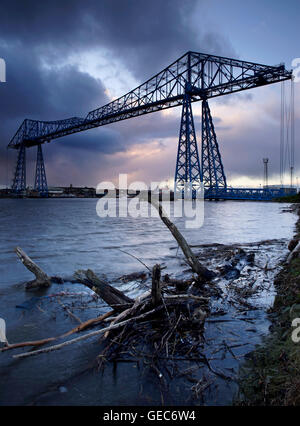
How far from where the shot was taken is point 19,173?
74.9m

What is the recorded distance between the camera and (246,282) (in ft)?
15.8

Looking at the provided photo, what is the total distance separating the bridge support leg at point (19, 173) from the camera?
7456cm

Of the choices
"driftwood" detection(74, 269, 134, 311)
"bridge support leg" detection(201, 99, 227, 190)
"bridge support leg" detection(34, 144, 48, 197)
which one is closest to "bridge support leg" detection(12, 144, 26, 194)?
"bridge support leg" detection(34, 144, 48, 197)

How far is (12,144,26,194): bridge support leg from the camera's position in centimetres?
7456

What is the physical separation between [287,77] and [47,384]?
46919 millimetres

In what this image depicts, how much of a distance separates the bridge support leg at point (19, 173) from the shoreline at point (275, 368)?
8033cm

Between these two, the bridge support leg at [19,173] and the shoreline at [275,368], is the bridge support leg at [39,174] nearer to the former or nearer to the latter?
the bridge support leg at [19,173]

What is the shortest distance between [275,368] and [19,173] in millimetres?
82285

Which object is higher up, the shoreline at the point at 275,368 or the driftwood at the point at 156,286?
the driftwood at the point at 156,286

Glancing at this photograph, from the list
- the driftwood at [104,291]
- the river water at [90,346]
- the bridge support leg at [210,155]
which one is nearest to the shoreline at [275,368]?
the river water at [90,346]

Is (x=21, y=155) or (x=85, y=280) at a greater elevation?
(x=21, y=155)

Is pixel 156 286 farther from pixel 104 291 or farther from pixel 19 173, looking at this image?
pixel 19 173

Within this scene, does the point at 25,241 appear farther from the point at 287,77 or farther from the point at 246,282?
the point at 287,77
